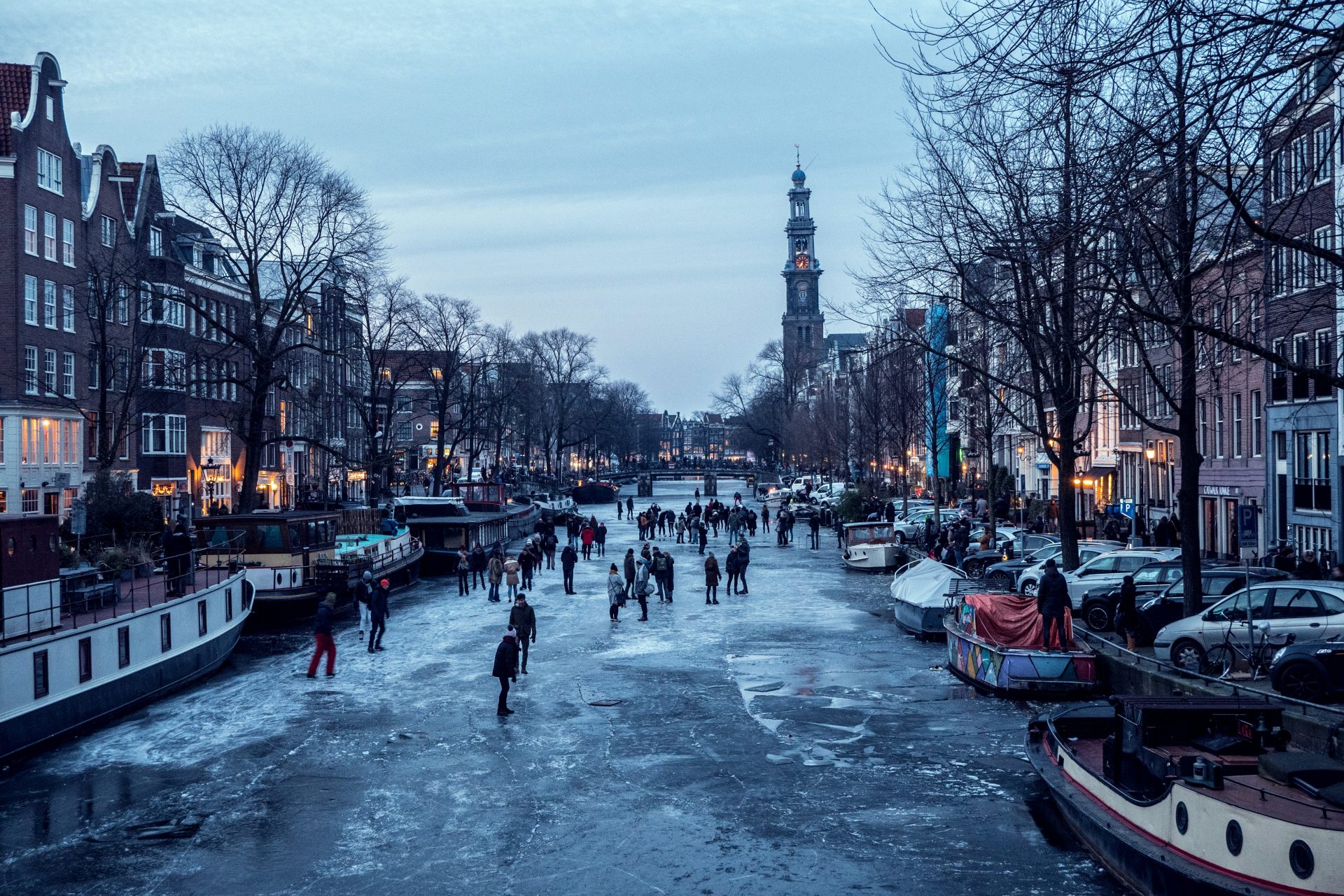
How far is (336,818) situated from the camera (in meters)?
16.7

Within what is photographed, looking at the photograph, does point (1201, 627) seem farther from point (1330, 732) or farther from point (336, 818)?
point (336, 818)

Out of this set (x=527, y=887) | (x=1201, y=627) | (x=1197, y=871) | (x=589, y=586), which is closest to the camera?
(x=1197, y=871)

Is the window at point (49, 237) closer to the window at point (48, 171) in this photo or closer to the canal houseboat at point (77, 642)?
the window at point (48, 171)

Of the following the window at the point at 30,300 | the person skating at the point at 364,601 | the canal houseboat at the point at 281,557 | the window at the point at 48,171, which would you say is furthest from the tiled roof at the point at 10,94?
the person skating at the point at 364,601

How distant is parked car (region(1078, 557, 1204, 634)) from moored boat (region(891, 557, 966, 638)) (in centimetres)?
339

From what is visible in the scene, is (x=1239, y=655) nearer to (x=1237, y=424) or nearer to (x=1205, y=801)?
(x=1205, y=801)

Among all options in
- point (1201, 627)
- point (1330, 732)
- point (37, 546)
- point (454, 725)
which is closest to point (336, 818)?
point (454, 725)

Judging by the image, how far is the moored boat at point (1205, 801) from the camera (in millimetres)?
11164

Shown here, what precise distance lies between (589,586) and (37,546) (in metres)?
26.3

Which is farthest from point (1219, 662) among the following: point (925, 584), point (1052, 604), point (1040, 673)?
point (925, 584)

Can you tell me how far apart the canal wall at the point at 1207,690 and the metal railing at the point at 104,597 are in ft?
59.6

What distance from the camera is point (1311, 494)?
37.4 m

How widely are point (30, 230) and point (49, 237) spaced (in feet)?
5.34

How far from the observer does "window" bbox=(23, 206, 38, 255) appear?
4881 centimetres
